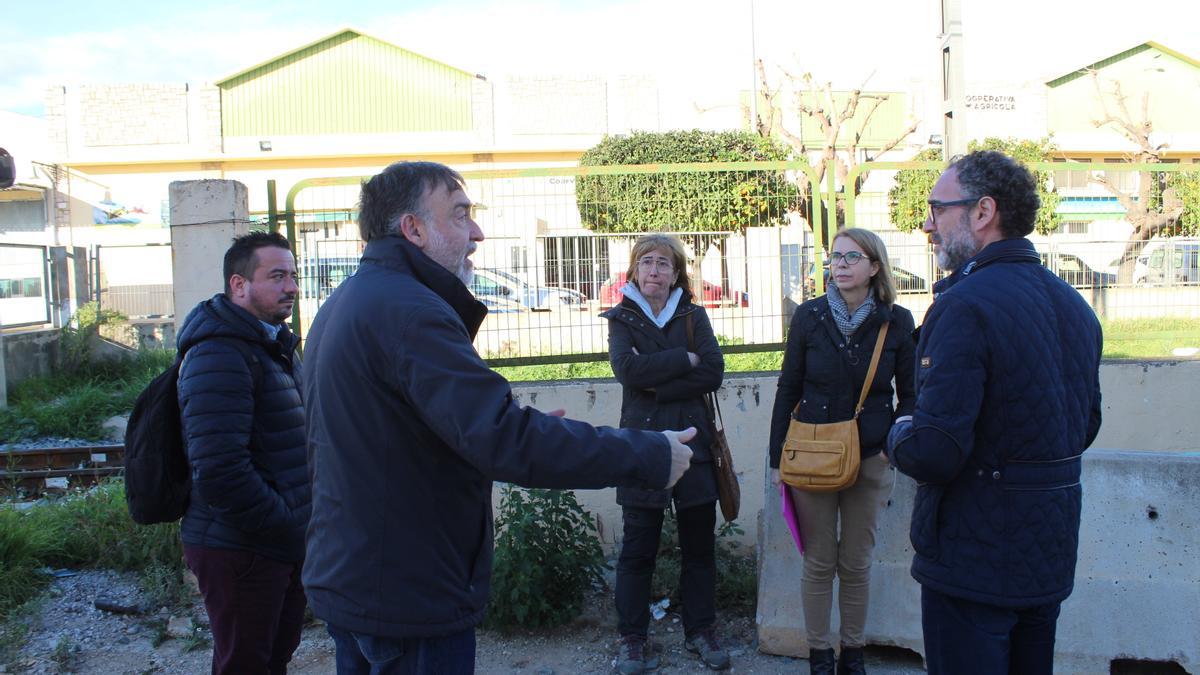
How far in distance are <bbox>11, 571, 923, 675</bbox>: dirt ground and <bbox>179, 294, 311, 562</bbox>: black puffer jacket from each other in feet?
5.42

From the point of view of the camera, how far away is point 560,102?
36406 mm

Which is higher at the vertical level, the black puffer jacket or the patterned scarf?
the patterned scarf

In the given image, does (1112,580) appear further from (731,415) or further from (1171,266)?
(1171,266)

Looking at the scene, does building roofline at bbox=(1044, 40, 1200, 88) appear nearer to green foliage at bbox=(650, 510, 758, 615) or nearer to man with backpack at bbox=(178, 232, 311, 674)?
green foliage at bbox=(650, 510, 758, 615)

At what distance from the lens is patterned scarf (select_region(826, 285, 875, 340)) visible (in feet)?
13.8

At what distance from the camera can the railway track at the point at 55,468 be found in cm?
848

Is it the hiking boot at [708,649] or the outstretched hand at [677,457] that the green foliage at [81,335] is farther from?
the outstretched hand at [677,457]

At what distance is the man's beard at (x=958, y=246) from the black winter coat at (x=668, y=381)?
1761 millimetres

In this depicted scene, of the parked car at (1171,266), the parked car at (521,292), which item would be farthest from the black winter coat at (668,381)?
the parked car at (1171,266)

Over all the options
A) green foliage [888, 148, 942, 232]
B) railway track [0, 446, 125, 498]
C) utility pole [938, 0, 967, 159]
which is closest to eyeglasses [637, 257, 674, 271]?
green foliage [888, 148, 942, 232]

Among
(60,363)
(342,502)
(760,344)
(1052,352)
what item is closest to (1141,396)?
(760,344)

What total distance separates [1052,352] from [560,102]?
35203 mm

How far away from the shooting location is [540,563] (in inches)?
190

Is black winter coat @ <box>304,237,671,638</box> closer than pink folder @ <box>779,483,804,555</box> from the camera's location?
Yes
